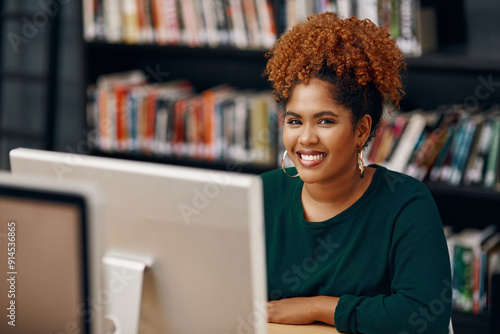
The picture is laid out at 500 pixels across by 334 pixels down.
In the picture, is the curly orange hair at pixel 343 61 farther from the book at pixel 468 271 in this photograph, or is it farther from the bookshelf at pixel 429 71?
the book at pixel 468 271

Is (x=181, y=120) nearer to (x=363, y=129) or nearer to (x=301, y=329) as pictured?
(x=363, y=129)

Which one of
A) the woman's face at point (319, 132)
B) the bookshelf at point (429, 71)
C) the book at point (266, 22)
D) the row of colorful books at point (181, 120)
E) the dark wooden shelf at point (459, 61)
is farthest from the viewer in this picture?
the row of colorful books at point (181, 120)

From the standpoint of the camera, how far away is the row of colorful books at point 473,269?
2211mm

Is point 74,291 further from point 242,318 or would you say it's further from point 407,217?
point 407,217

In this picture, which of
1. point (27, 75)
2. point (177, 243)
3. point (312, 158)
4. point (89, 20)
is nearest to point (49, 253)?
point (177, 243)

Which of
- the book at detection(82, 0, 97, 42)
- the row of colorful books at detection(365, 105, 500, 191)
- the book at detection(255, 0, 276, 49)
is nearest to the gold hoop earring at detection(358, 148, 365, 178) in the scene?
the row of colorful books at detection(365, 105, 500, 191)

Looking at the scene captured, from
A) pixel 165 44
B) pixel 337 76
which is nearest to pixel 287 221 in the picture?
pixel 337 76

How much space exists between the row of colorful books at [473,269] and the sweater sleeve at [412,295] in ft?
3.18

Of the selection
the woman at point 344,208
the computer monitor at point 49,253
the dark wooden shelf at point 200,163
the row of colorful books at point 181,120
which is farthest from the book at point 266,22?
the computer monitor at point 49,253

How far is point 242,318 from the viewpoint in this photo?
907 mm

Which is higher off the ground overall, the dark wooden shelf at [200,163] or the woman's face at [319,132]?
Result: the woman's face at [319,132]

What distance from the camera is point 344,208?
1.44 m

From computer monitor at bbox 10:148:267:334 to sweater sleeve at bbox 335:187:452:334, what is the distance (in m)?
0.43

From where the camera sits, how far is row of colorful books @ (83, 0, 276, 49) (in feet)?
8.07
